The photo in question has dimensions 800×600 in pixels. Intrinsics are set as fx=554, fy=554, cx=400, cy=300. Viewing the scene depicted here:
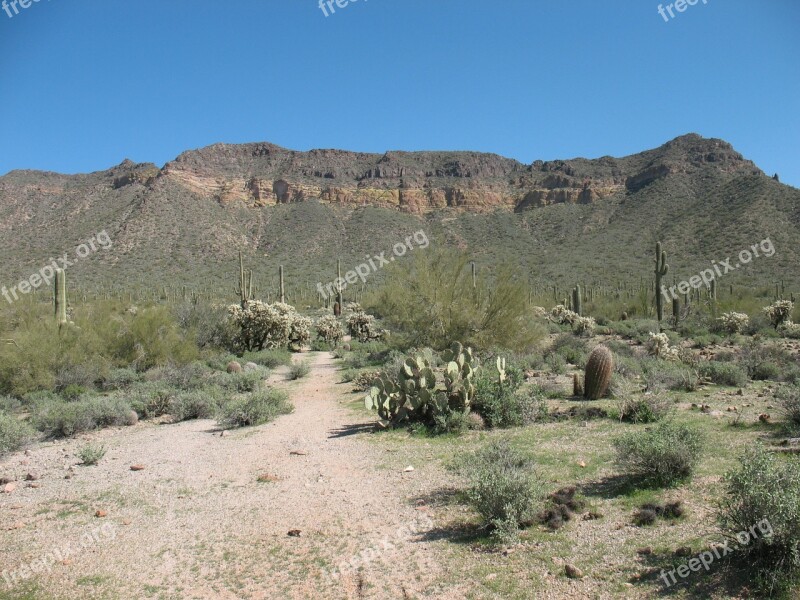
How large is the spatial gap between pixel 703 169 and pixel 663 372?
71.0 m

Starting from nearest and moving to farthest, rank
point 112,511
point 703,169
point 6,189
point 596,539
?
point 596,539 < point 112,511 < point 703,169 < point 6,189

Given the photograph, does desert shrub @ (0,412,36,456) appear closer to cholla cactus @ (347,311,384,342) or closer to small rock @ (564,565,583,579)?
small rock @ (564,565,583,579)

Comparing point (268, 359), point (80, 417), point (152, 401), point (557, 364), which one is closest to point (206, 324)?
point (268, 359)

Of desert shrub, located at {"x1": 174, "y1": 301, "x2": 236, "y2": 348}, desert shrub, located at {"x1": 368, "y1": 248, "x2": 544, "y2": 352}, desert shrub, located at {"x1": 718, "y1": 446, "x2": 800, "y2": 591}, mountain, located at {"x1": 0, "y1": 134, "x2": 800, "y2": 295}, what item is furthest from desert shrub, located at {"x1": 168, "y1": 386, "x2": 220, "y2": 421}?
mountain, located at {"x1": 0, "y1": 134, "x2": 800, "y2": 295}

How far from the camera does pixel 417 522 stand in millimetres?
5441

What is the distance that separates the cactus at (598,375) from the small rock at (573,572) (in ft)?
22.3

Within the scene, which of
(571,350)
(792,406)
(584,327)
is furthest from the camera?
(584,327)

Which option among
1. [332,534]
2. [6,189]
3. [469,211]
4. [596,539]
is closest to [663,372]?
[596,539]

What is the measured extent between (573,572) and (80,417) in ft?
30.2

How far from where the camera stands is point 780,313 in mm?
24609

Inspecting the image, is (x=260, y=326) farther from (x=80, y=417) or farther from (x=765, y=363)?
(x=765, y=363)

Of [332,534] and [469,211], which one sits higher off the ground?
[469,211]

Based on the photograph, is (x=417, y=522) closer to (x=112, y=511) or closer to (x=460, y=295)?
(x=112, y=511)

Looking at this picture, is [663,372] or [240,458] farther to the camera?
[663,372]
